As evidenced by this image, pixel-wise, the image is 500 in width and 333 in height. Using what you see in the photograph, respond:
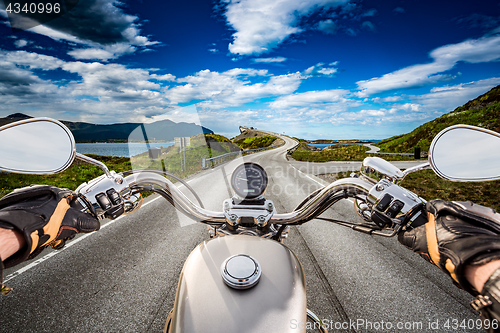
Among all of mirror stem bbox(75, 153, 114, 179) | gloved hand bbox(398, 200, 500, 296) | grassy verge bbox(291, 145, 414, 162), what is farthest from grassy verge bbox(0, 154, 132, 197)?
grassy verge bbox(291, 145, 414, 162)

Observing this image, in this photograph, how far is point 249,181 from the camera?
1.48 m

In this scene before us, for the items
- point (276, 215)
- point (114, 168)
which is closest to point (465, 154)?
point (276, 215)

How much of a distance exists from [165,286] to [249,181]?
6.99 ft

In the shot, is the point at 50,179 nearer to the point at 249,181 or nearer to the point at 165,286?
the point at 165,286

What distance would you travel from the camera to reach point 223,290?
0.84 meters

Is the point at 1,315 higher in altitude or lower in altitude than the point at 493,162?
lower

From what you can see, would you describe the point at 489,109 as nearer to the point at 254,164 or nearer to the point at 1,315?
the point at 254,164

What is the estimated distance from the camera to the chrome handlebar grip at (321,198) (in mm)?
1281

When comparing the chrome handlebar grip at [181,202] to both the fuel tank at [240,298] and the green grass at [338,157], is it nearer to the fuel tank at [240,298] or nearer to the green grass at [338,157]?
the fuel tank at [240,298]

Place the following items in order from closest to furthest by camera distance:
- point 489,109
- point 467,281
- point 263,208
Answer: point 467,281 < point 263,208 < point 489,109

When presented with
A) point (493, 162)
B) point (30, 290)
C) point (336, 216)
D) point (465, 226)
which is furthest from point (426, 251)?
point (336, 216)

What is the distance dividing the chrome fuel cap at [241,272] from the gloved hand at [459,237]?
2.21ft

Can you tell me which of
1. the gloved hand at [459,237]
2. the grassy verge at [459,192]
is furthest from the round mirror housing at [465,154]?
the grassy verge at [459,192]

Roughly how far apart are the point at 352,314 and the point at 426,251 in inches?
73.0
